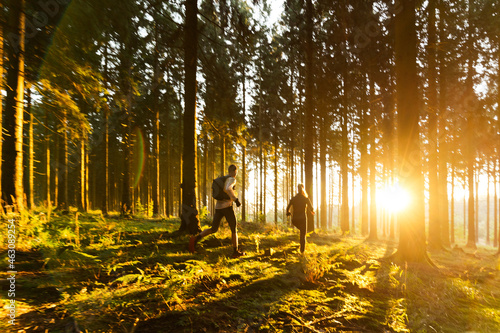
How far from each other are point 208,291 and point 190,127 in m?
4.81

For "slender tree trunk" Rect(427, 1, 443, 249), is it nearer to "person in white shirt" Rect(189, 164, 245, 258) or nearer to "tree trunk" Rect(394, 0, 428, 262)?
"tree trunk" Rect(394, 0, 428, 262)

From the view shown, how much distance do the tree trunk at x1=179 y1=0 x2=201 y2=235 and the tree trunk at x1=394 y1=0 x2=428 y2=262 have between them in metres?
6.73

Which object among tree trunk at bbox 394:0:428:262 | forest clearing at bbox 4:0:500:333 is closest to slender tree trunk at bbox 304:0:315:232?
forest clearing at bbox 4:0:500:333

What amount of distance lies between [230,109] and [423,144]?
48.8ft

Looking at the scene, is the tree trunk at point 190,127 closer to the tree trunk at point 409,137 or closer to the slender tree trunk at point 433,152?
the tree trunk at point 409,137

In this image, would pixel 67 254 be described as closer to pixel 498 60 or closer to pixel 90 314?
pixel 90 314

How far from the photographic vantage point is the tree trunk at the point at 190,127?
7.40 m

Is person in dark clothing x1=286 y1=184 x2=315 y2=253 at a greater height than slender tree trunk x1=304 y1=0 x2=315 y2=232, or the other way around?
slender tree trunk x1=304 y1=0 x2=315 y2=232

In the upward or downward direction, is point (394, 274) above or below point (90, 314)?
below

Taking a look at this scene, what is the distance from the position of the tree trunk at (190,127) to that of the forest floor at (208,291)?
61 cm

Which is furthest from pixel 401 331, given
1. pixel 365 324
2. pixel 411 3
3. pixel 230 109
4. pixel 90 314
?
pixel 411 3

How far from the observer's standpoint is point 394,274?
22.1 ft

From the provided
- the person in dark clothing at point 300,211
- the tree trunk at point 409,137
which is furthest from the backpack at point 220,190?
the tree trunk at point 409,137

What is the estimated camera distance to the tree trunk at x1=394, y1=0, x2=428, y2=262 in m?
8.03
